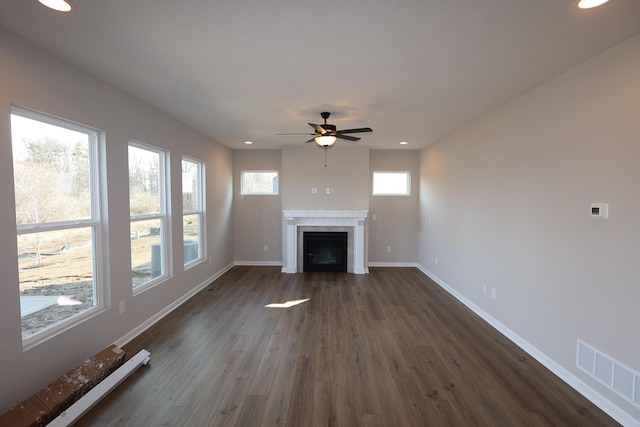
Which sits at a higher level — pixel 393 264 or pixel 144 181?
pixel 144 181

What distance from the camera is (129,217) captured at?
297cm

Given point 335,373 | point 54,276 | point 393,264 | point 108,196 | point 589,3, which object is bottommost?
point 335,373

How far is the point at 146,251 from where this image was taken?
340 centimetres

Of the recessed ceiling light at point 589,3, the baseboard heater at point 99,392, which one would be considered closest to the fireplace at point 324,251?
the baseboard heater at point 99,392

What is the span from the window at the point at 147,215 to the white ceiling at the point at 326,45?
73cm

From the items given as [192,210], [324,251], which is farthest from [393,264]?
[192,210]

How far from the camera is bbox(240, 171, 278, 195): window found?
6184 millimetres

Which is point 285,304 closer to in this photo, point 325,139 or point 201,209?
point 201,209

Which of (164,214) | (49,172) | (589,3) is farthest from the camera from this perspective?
(164,214)

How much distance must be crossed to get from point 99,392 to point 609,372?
3.74m

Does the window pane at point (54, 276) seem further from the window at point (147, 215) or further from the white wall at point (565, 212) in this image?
the white wall at point (565, 212)

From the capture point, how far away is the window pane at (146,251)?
3.17m

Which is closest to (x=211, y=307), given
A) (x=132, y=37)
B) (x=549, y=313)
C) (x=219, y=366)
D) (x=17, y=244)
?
(x=219, y=366)

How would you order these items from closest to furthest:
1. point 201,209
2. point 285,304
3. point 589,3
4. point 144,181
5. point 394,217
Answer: point 589,3, point 144,181, point 285,304, point 201,209, point 394,217
